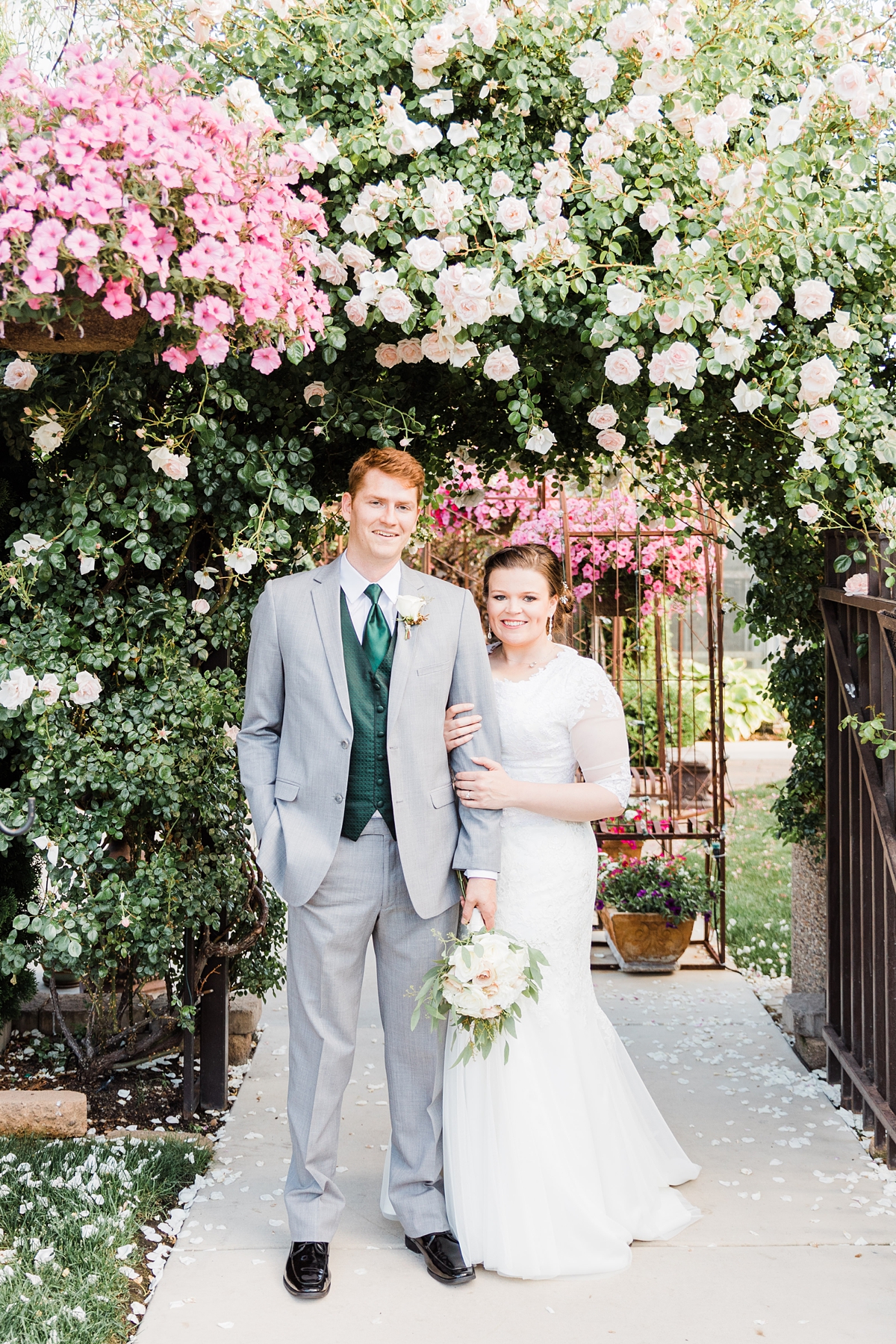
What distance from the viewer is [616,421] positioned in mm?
3086

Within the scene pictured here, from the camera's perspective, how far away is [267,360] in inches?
100

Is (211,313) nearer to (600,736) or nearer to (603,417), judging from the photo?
(603,417)

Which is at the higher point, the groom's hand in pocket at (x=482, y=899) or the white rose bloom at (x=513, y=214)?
the white rose bloom at (x=513, y=214)

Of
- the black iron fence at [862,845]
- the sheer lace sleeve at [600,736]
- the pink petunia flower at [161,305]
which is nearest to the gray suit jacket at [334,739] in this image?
the sheer lace sleeve at [600,736]

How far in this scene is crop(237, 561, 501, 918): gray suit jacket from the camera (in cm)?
254

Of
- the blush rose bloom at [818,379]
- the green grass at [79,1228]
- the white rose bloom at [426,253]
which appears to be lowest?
the green grass at [79,1228]

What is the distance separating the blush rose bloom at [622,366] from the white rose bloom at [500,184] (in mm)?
453

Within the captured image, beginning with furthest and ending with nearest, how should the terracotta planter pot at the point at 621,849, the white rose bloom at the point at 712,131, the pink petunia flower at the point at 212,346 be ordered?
1. the terracotta planter pot at the point at 621,849
2. the white rose bloom at the point at 712,131
3. the pink petunia flower at the point at 212,346

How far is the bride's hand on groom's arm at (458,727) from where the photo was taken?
2.66m

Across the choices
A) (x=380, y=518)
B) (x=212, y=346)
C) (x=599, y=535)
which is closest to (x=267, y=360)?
(x=212, y=346)

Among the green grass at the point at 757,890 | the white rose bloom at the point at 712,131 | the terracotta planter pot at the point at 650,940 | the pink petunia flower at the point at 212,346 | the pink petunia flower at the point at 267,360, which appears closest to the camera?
the pink petunia flower at the point at 212,346

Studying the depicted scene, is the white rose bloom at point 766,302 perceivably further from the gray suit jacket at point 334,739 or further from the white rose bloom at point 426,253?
the gray suit jacket at point 334,739

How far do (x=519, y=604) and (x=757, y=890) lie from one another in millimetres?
4609

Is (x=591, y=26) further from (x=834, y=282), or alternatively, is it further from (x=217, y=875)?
(x=217, y=875)
